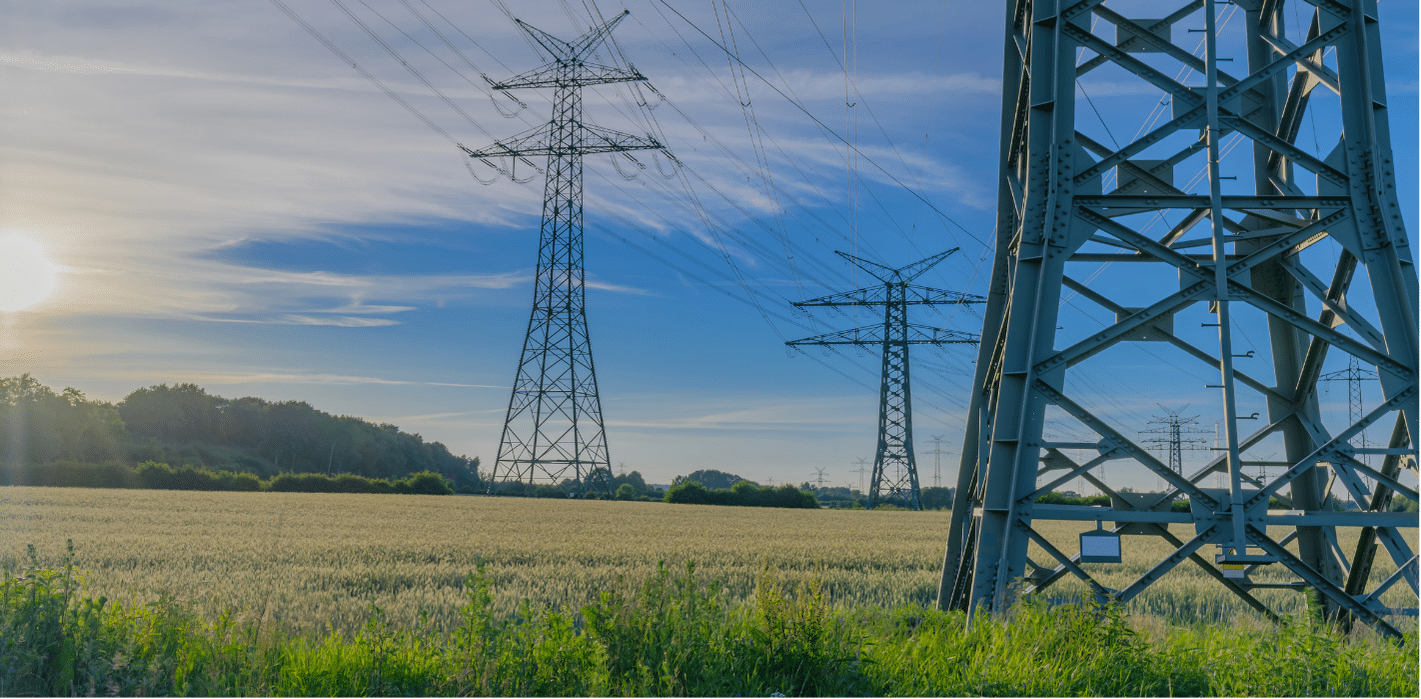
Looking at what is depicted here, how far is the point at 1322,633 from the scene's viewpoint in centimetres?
691

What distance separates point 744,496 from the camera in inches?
2303

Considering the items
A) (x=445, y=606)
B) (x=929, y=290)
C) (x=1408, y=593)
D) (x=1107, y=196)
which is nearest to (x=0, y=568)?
(x=445, y=606)

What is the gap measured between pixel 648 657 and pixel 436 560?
10478 millimetres

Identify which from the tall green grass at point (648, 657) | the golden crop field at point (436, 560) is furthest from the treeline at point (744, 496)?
the tall green grass at point (648, 657)

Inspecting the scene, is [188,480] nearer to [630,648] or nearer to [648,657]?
[630,648]

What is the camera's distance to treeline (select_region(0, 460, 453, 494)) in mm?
49625

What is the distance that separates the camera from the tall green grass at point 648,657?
5.53m

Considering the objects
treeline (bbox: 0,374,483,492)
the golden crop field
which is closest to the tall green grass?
the golden crop field

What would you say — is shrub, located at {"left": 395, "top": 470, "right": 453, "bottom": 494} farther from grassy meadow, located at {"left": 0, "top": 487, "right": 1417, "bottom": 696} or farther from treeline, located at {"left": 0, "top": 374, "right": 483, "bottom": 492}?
grassy meadow, located at {"left": 0, "top": 487, "right": 1417, "bottom": 696}

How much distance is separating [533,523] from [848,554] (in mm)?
11459

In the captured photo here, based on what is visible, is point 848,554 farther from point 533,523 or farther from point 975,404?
point 533,523

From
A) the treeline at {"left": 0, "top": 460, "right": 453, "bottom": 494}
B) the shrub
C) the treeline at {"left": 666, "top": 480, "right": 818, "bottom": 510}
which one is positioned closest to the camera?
the treeline at {"left": 0, "top": 460, "right": 453, "bottom": 494}

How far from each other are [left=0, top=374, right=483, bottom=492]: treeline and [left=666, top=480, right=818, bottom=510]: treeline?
23849 mm

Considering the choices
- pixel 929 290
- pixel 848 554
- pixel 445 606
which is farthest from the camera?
pixel 929 290
